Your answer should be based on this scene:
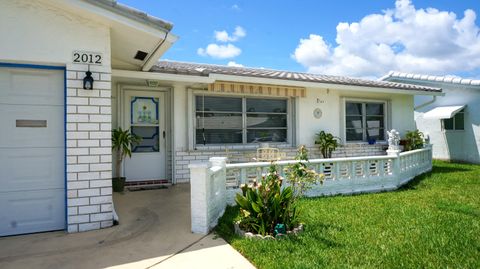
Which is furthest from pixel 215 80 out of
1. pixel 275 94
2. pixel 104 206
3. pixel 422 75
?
pixel 422 75

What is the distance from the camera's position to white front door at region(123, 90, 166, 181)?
8.93 m

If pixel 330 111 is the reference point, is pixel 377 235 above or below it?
below

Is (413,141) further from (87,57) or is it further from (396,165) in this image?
(87,57)

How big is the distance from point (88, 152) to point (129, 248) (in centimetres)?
181

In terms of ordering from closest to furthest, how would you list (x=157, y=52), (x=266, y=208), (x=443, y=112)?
(x=266, y=208)
(x=157, y=52)
(x=443, y=112)

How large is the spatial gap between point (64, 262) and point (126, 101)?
566 cm

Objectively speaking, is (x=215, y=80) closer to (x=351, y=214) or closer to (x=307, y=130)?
(x=307, y=130)

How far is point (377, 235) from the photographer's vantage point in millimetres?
4684

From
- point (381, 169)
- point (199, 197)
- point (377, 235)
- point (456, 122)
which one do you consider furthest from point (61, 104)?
point (456, 122)

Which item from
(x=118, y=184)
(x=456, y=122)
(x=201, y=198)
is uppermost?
(x=456, y=122)

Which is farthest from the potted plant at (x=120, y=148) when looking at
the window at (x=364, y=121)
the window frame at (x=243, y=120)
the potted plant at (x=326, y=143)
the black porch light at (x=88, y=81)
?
the window at (x=364, y=121)

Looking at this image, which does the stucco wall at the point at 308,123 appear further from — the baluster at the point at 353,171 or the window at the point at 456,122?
the window at the point at 456,122

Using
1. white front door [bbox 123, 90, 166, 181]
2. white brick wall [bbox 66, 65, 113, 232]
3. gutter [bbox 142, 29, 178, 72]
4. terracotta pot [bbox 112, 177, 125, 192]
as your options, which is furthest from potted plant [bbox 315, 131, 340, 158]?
white brick wall [bbox 66, 65, 113, 232]

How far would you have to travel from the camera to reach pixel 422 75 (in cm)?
1664
